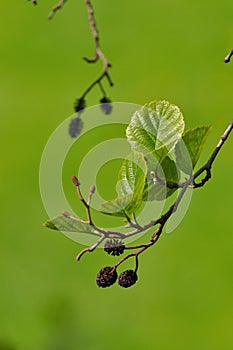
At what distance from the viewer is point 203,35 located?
→ 488 centimetres

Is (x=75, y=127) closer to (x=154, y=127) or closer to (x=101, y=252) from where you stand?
(x=154, y=127)

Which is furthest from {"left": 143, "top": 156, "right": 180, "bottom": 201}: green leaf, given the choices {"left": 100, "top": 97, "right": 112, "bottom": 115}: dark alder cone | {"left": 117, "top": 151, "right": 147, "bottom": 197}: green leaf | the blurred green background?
the blurred green background

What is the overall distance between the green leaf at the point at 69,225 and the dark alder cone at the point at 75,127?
16cm

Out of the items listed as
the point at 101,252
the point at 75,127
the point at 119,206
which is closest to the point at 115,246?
the point at 119,206

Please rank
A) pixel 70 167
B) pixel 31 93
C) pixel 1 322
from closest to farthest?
1. pixel 1 322
2. pixel 70 167
3. pixel 31 93

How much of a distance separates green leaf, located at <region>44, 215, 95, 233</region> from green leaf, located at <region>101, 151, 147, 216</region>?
0.8 inches

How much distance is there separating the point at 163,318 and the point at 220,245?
1.50ft

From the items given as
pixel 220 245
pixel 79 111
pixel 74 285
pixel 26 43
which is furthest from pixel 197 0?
pixel 79 111

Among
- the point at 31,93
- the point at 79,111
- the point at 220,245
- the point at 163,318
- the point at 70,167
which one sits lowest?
the point at 163,318

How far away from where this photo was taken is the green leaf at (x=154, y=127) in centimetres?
73

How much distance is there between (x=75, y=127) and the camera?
830 millimetres

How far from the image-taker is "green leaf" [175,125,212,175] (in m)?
0.71

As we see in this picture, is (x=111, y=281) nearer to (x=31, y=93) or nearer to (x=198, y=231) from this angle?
(x=198, y=231)

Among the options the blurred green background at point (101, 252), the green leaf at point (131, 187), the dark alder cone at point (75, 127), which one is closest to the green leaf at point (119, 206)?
the green leaf at point (131, 187)
